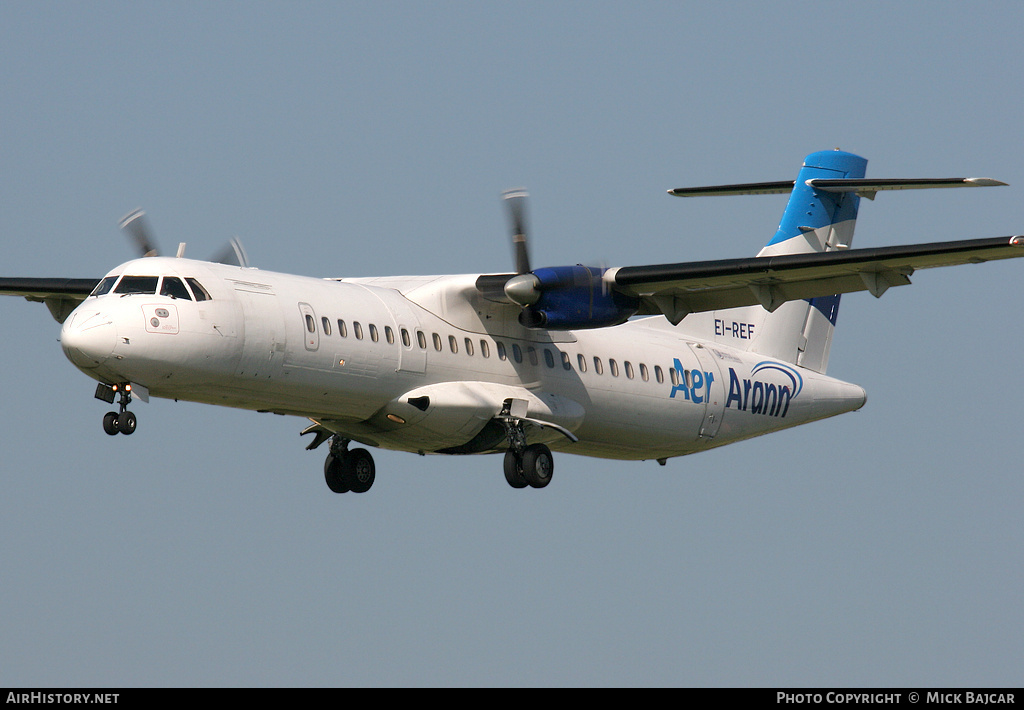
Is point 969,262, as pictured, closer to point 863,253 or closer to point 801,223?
point 863,253

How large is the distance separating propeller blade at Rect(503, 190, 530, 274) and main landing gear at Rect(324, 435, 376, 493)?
11.6ft

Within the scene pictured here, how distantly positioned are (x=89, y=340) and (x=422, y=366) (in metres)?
4.56

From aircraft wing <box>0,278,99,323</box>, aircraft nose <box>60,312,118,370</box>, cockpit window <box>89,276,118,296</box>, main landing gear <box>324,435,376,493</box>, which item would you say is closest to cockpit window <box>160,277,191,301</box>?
cockpit window <box>89,276,118,296</box>

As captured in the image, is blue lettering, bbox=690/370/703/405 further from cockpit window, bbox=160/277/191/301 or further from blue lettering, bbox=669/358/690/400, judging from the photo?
cockpit window, bbox=160/277/191/301

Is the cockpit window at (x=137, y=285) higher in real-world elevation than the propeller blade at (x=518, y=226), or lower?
lower

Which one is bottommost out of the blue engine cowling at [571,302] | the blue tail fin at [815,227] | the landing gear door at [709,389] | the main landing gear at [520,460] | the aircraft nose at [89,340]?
the main landing gear at [520,460]

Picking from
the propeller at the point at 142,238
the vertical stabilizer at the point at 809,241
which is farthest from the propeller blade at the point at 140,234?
the vertical stabilizer at the point at 809,241

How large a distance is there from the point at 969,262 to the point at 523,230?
604 cm

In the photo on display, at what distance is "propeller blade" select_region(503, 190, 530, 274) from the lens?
66.5 feet

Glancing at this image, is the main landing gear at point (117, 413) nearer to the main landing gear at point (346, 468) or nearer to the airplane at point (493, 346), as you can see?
the airplane at point (493, 346)

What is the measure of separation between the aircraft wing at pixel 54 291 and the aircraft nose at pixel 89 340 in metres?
3.94

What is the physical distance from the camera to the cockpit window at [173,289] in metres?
17.0

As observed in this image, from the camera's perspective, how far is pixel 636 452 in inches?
882
